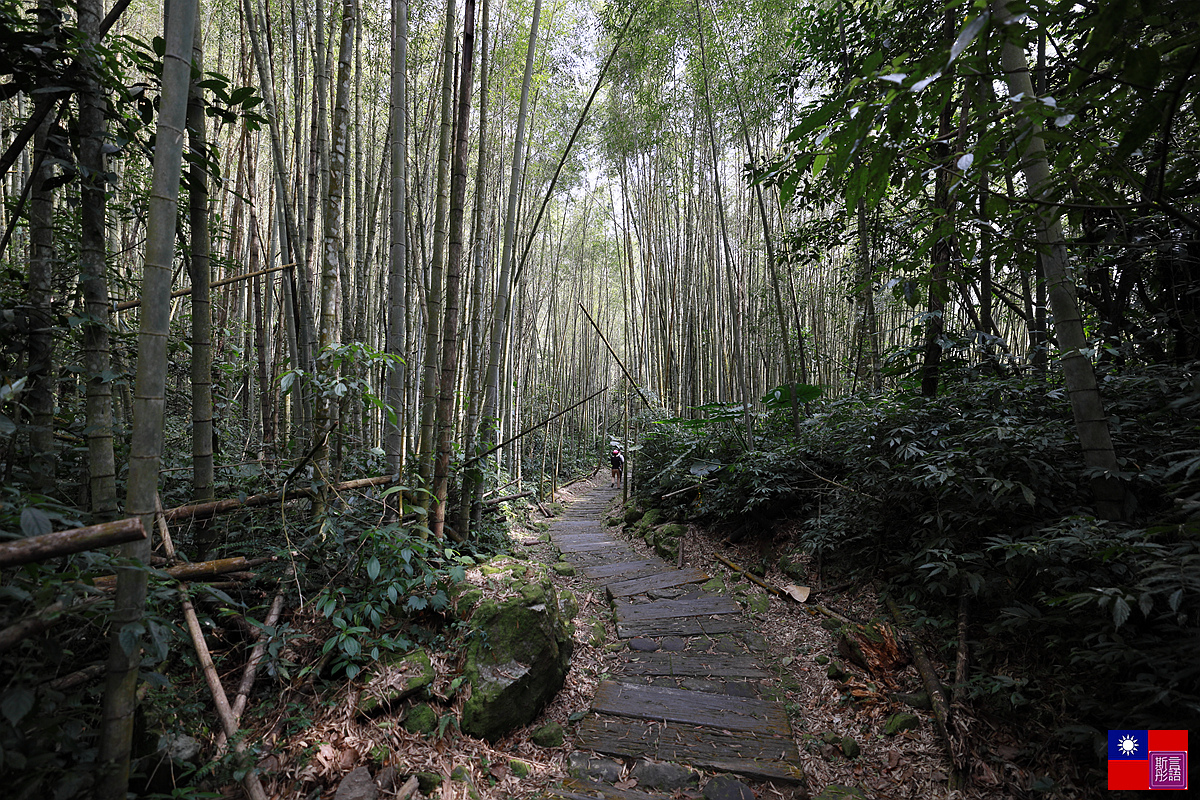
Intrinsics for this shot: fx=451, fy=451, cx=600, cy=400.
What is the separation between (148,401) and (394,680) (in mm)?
1246

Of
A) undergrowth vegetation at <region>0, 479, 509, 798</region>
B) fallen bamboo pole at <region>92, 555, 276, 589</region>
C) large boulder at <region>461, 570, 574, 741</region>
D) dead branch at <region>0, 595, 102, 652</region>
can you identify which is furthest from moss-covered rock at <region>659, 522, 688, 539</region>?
dead branch at <region>0, 595, 102, 652</region>

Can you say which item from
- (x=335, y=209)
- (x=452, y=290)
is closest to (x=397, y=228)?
(x=335, y=209)

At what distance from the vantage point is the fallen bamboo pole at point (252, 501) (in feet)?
5.42

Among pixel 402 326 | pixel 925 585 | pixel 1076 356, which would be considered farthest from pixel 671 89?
pixel 925 585

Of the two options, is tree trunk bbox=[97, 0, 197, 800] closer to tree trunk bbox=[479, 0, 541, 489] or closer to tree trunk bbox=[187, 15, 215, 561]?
tree trunk bbox=[187, 15, 215, 561]

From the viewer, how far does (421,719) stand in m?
1.64

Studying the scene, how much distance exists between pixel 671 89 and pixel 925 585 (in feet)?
17.2

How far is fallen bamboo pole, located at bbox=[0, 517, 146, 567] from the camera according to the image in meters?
0.73

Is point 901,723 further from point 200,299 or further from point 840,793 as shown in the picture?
point 200,299

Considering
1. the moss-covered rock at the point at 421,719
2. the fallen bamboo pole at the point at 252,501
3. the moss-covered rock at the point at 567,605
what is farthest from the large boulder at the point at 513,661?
the fallen bamboo pole at the point at 252,501

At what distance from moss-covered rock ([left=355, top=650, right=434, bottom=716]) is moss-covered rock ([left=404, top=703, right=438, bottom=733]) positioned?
0.06m

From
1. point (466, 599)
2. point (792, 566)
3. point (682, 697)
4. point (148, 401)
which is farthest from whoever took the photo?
point (792, 566)

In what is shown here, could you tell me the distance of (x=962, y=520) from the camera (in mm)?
1952

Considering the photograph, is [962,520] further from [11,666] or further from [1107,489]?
[11,666]
